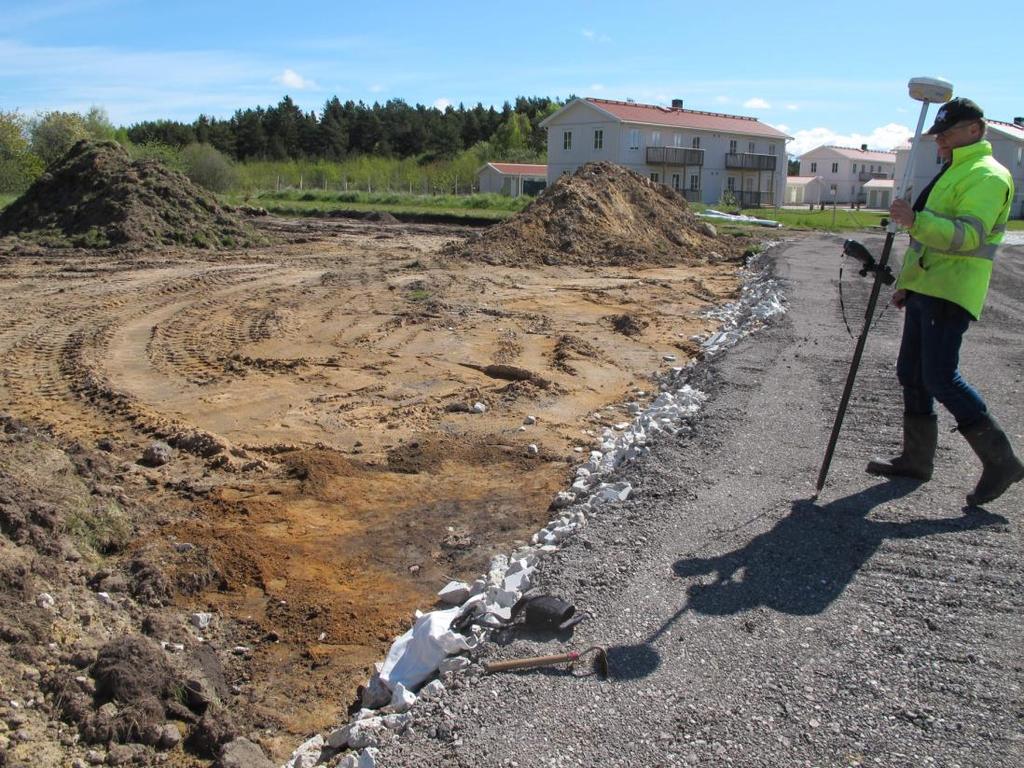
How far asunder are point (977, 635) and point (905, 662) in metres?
0.45

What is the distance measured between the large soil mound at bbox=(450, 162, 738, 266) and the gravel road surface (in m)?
16.4

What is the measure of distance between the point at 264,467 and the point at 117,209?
17915 mm

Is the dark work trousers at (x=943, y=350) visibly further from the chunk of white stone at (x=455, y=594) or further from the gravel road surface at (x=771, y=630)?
the chunk of white stone at (x=455, y=594)

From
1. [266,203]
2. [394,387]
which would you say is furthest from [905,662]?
[266,203]

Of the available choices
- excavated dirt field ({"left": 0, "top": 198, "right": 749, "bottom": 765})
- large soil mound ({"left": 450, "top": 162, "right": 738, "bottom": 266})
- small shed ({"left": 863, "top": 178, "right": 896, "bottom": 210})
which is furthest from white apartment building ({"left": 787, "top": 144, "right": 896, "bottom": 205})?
excavated dirt field ({"left": 0, "top": 198, "right": 749, "bottom": 765})

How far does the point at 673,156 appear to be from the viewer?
5681 cm

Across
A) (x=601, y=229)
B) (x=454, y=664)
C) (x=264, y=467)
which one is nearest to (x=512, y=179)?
(x=601, y=229)

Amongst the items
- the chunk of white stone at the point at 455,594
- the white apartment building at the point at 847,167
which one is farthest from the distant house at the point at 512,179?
the chunk of white stone at the point at 455,594

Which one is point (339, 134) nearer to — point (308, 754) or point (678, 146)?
point (678, 146)

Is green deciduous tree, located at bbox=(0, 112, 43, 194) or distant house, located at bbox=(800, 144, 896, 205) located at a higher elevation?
distant house, located at bbox=(800, 144, 896, 205)

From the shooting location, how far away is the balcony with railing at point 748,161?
60344 mm

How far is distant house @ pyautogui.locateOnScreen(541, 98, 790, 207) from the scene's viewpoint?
55.4m

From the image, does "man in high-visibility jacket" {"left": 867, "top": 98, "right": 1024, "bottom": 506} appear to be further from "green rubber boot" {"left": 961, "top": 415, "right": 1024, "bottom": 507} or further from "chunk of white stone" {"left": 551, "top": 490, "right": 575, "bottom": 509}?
"chunk of white stone" {"left": 551, "top": 490, "right": 575, "bottom": 509}

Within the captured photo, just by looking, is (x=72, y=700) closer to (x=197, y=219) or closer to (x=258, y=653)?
(x=258, y=653)
